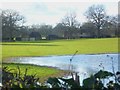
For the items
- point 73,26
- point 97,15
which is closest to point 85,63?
point 73,26

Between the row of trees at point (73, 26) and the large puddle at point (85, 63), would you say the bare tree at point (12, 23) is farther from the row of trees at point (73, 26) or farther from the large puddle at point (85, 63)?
the large puddle at point (85, 63)

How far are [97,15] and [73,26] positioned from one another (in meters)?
0.32

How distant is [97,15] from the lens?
164cm

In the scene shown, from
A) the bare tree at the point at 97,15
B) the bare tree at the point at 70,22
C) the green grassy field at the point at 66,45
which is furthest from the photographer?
the green grassy field at the point at 66,45

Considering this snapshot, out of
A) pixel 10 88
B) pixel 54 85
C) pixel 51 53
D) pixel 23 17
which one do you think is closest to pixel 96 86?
pixel 54 85

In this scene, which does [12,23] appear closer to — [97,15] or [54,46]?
[97,15]

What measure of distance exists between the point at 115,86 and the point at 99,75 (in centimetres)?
7

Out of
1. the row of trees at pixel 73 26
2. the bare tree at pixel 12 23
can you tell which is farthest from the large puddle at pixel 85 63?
the bare tree at pixel 12 23

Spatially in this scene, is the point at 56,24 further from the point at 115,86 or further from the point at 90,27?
the point at 115,86

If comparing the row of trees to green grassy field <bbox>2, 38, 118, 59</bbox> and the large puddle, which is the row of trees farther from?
the large puddle

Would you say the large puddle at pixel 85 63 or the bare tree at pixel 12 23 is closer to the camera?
the large puddle at pixel 85 63

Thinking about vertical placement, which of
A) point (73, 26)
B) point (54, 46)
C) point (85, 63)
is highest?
point (73, 26)

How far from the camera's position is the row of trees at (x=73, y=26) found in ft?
5.50

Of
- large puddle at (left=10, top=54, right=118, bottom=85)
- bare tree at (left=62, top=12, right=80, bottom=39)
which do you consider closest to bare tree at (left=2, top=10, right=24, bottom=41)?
bare tree at (left=62, top=12, right=80, bottom=39)
